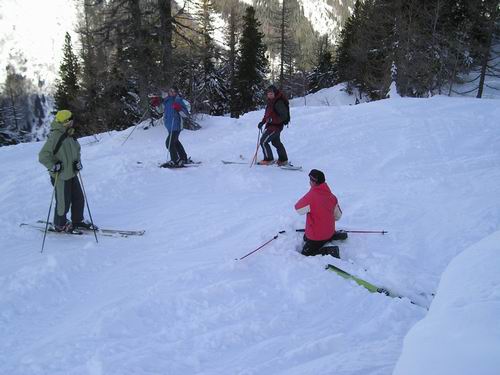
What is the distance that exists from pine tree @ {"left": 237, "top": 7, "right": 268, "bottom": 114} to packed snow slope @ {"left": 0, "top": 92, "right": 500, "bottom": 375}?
24.1 meters

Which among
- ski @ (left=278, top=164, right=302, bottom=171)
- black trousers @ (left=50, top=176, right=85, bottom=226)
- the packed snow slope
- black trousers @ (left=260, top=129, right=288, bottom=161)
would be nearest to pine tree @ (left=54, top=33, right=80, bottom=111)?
the packed snow slope

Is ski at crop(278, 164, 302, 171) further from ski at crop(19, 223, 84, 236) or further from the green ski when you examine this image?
ski at crop(19, 223, 84, 236)

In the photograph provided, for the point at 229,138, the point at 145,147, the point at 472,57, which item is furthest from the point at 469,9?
the point at 145,147

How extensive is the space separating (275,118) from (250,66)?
87.7 ft

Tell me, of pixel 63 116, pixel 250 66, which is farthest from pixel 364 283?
pixel 250 66

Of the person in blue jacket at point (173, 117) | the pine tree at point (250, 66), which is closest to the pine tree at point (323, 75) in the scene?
the pine tree at point (250, 66)

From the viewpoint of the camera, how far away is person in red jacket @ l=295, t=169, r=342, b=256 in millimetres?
5957

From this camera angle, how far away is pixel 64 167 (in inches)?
265

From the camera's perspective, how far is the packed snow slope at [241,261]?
4.02 m

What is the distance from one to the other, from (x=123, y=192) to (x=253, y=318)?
19.1 feet

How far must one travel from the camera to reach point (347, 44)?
4206 cm

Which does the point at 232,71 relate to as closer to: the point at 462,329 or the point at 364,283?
the point at 364,283

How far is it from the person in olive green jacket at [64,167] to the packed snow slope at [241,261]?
34 centimetres

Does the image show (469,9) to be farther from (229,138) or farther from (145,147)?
(145,147)
